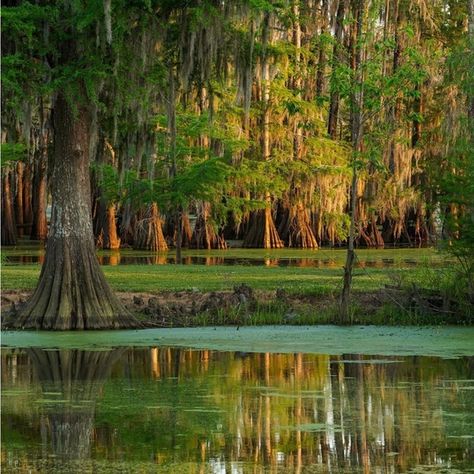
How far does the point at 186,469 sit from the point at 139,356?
20.8 ft

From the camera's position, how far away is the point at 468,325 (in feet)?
59.9

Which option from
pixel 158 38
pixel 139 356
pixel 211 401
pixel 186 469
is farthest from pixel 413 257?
pixel 186 469

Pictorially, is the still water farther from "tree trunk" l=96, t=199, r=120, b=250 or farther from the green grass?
"tree trunk" l=96, t=199, r=120, b=250

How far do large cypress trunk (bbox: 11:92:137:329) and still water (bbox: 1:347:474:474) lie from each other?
1.82 metres

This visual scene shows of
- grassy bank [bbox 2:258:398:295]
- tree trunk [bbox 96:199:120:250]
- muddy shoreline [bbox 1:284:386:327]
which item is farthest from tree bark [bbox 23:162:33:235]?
muddy shoreline [bbox 1:284:386:327]

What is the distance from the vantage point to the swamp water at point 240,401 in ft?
30.8

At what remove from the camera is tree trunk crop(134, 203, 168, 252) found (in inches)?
1527

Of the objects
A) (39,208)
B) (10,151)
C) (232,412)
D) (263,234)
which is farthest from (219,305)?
(39,208)

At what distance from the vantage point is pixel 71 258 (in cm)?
1781

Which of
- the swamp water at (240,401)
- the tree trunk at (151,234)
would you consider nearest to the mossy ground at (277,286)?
the swamp water at (240,401)

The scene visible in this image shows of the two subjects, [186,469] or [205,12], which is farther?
[205,12]

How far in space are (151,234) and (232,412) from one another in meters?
28.1

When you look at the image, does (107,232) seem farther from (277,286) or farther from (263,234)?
(277,286)

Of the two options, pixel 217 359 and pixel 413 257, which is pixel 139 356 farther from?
pixel 413 257
